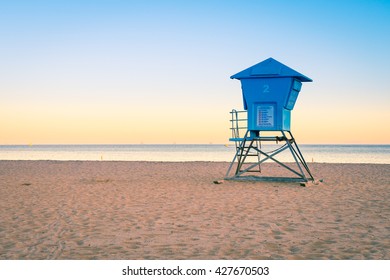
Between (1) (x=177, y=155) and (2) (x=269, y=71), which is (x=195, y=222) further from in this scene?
(1) (x=177, y=155)

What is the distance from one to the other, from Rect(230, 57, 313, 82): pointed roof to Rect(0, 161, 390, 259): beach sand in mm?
4015

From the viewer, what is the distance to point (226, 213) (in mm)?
10141

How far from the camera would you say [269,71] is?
1548 centimetres

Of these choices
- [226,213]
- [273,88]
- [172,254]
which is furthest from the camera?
[273,88]

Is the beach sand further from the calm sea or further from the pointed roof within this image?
the calm sea

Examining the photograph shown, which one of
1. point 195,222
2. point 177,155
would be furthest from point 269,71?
point 177,155

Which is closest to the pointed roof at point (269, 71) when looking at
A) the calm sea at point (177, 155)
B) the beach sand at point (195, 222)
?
the beach sand at point (195, 222)

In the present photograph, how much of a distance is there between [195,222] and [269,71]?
26.6 feet

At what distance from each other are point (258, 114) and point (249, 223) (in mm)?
7375

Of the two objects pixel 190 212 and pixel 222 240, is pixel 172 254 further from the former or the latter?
pixel 190 212

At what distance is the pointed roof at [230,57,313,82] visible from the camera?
15.3 metres

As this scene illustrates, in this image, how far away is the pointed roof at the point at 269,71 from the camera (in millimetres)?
15286

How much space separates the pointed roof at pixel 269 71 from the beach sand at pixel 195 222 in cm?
401
